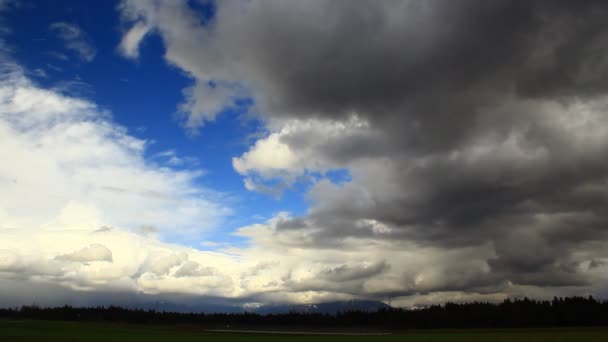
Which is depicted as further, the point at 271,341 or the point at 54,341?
the point at 271,341

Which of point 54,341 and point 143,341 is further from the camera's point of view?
point 143,341

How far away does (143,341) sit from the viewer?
8425 cm

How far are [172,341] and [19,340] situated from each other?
25.2 m

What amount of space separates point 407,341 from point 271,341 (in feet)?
91.7

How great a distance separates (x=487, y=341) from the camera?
88.1 metres

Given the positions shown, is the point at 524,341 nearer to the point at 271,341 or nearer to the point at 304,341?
the point at 304,341

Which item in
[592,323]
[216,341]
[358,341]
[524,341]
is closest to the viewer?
[524,341]

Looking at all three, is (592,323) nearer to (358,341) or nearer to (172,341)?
(358,341)

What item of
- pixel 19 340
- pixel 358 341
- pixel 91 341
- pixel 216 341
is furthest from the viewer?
pixel 358 341

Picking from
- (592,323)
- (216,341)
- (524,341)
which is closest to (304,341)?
(216,341)

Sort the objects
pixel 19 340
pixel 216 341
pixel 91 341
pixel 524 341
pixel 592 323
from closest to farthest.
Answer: pixel 19 340 < pixel 91 341 < pixel 524 341 < pixel 216 341 < pixel 592 323

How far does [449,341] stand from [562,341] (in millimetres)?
20210

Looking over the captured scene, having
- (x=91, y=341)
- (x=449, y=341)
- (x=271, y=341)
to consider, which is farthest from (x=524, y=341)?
(x=91, y=341)

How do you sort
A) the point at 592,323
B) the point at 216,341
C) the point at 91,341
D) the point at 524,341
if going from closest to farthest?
1. the point at 91,341
2. the point at 524,341
3. the point at 216,341
4. the point at 592,323
